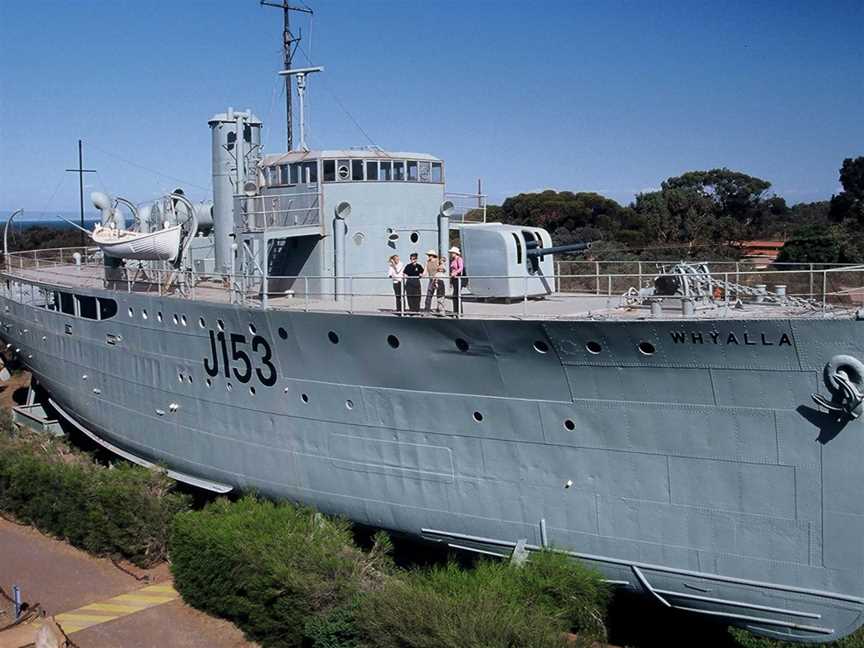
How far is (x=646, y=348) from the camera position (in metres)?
11.4

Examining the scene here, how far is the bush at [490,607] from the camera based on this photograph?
9.89 m

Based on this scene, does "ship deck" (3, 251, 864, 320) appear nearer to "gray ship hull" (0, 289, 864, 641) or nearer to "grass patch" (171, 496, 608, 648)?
"gray ship hull" (0, 289, 864, 641)

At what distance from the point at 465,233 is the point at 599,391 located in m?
4.38

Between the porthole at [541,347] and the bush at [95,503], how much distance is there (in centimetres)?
840

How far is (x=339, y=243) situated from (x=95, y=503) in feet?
23.0

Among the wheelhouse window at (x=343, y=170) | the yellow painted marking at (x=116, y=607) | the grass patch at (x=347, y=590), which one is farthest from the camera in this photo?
the wheelhouse window at (x=343, y=170)

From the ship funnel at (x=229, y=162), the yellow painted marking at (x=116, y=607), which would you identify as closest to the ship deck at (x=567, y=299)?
the ship funnel at (x=229, y=162)

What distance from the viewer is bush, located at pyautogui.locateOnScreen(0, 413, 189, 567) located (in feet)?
52.4

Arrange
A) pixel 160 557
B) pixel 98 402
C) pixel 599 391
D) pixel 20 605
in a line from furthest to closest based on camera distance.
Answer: pixel 98 402 → pixel 160 557 → pixel 20 605 → pixel 599 391

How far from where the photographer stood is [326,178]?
16.9m

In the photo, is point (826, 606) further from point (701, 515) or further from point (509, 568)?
point (509, 568)

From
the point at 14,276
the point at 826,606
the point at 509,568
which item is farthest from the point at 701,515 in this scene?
the point at 14,276

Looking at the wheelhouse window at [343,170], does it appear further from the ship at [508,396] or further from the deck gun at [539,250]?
the deck gun at [539,250]

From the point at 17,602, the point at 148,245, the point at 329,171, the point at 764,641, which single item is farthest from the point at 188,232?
the point at 764,641
